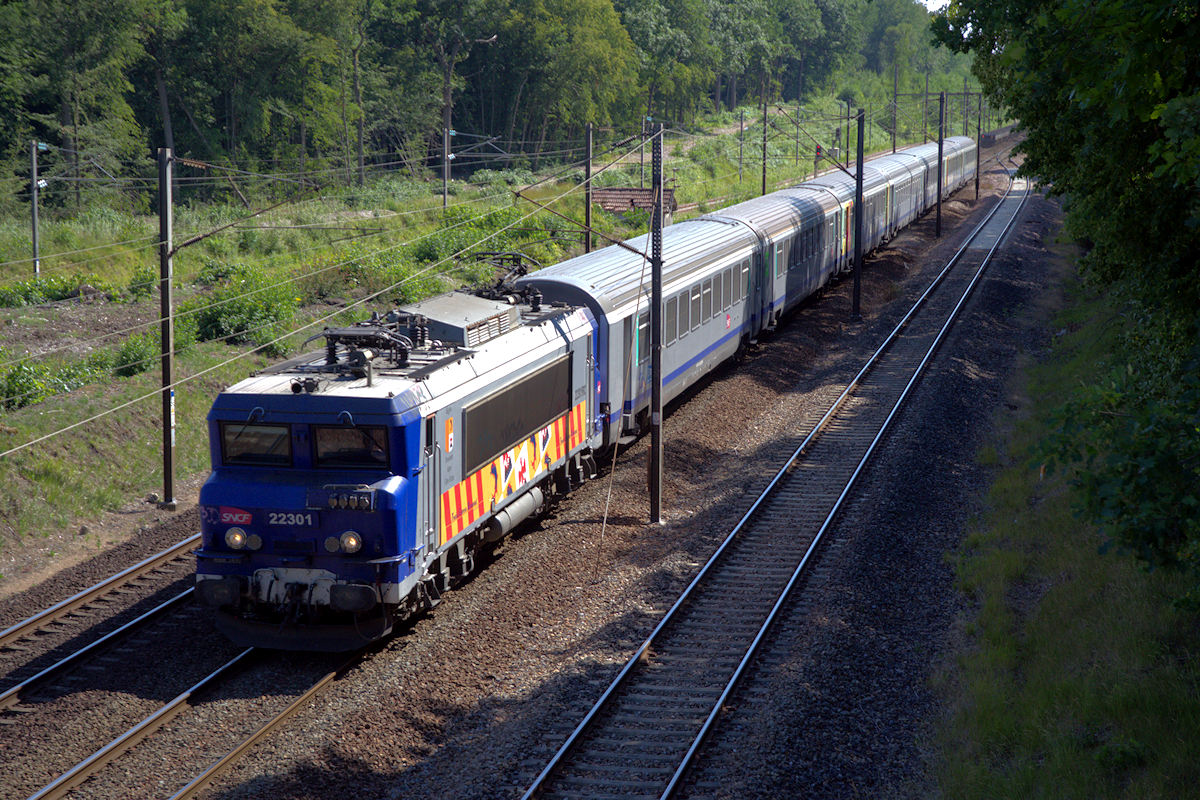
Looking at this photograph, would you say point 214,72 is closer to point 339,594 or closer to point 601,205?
point 601,205

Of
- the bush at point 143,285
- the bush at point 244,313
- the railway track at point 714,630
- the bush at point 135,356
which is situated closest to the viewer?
the railway track at point 714,630

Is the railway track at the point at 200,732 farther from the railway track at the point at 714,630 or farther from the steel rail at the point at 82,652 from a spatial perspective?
the railway track at the point at 714,630

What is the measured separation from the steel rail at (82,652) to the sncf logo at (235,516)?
7.97ft

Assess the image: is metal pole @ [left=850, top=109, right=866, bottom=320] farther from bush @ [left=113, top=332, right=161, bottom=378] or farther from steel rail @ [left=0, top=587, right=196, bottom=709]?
steel rail @ [left=0, top=587, right=196, bottom=709]

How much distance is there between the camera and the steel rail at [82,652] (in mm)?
11416

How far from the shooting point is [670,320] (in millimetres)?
20797

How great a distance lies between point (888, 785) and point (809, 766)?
71cm

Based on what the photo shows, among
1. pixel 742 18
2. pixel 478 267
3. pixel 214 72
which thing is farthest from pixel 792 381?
pixel 742 18

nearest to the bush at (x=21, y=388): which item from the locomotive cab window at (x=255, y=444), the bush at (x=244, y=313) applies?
the bush at (x=244, y=313)

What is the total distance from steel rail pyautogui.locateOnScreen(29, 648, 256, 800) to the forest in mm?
32913

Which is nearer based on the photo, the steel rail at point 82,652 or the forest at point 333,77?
the steel rail at point 82,652

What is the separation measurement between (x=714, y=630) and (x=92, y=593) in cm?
813

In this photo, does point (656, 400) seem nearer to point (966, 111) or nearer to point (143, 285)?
point (143, 285)

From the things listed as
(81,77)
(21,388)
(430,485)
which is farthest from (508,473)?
(81,77)
